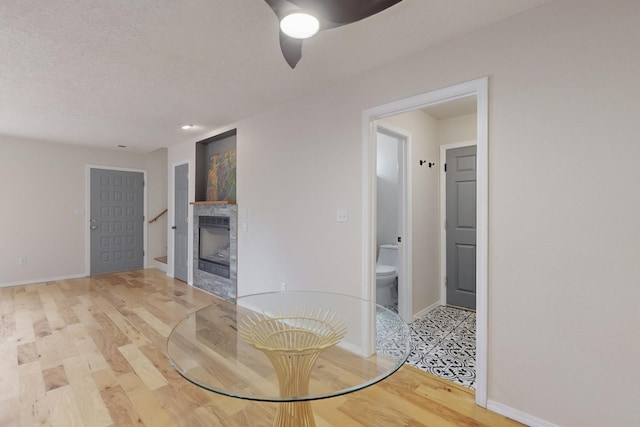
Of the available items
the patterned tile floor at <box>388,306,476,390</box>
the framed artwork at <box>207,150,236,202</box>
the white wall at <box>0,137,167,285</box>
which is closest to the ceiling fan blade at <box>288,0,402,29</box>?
the patterned tile floor at <box>388,306,476,390</box>

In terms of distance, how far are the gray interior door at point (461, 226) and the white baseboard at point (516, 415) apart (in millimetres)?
1902

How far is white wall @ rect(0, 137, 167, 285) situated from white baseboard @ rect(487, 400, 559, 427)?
6.37m

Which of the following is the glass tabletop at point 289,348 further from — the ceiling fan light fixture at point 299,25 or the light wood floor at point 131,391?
the ceiling fan light fixture at point 299,25

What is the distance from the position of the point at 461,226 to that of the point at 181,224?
434 centimetres

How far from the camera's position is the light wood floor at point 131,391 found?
5.67 ft

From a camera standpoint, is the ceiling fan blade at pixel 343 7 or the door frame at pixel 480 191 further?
the door frame at pixel 480 191

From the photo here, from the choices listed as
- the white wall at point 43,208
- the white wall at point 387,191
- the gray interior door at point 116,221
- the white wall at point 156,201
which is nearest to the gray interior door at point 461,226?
the white wall at point 387,191

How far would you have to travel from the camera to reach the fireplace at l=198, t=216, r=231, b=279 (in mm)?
4180

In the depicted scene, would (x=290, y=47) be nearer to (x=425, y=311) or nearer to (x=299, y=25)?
(x=299, y=25)

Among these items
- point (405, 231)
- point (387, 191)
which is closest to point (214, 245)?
point (387, 191)

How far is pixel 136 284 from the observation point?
4812 millimetres

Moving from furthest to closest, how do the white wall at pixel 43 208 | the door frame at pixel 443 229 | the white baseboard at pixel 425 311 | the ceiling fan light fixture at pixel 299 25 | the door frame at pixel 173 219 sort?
1. the door frame at pixel 173 219
2. the white wall at pixel 43 208
3. the door frame at pixel 443 229
4. the white baseboard at pixel 425 311
5. the ceiling fan light fixture at pixel 299 25

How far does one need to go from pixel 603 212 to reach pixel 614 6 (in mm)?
1004

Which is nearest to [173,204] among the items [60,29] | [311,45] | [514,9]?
[60,29]
